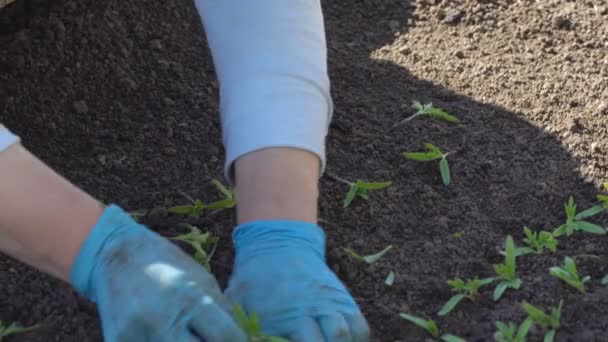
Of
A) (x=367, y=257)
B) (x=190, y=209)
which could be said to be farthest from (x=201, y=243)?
(x=367, y=257)

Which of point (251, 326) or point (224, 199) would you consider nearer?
Result: point (251, 326)

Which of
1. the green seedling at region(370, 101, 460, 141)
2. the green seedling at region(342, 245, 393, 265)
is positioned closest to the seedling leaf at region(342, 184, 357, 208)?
the green seedling at region(342, 245, 393, 265)

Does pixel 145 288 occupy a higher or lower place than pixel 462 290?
Answer: higher

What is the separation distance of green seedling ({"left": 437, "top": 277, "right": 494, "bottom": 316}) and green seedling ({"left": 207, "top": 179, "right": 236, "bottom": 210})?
0.44 meters

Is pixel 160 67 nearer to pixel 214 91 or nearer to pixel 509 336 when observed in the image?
pixel 214 91

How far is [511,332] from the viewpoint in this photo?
1.61 metres

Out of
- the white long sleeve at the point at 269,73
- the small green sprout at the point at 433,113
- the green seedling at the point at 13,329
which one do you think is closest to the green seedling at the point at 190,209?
the white long sleeve at the point at 269,73

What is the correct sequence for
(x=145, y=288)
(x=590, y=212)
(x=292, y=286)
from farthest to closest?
(x=590, y=212), (x=292, y=286), (x=145, y=288)

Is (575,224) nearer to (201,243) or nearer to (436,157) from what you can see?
(436,157)

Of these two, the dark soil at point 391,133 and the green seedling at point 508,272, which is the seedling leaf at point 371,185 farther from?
the green seedling at point 508,272

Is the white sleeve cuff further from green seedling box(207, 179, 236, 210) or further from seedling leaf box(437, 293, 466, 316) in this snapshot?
seedling leaf box(437, 293, 466, 316)

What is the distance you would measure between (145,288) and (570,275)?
2.34 feet

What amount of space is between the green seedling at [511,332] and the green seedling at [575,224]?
0.98 ft

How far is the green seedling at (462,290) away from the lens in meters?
1.72
